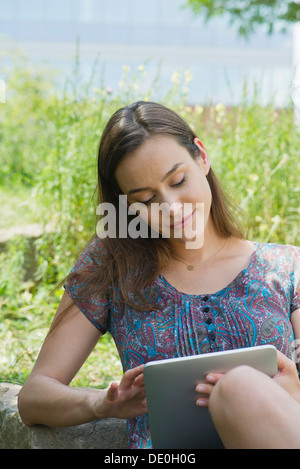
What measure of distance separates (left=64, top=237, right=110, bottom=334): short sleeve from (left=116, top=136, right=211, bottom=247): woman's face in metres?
0.26

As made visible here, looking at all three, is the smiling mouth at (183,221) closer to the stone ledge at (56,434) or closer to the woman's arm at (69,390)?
the woman's arm at (69,390)

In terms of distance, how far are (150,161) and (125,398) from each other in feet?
2.19

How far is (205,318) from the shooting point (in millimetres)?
1702

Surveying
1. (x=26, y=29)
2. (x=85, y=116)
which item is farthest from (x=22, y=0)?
(x=85, y=116)

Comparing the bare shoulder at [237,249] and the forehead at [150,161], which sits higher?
the forehead at [150,161]

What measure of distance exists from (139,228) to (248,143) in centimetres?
186

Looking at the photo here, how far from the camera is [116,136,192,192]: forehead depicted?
1.71 m

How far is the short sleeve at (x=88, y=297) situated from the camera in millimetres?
1784

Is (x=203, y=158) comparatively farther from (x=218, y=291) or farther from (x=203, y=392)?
(x=203, y=392)

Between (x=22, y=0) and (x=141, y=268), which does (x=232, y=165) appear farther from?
(x=22, y=0)

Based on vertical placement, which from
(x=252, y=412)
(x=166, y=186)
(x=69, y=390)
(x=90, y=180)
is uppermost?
(x=166, y=186)

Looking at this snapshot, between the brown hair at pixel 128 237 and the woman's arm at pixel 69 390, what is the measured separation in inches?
5.0

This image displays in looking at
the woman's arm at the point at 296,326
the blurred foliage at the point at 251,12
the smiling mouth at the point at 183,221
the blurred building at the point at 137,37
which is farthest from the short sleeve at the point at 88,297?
the blurred building at the point at 137,37

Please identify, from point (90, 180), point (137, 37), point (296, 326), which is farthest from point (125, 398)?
point (137, 37)
